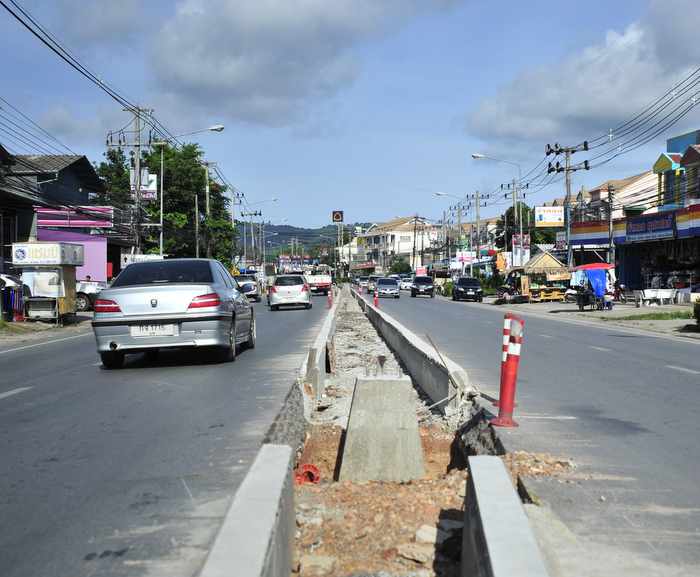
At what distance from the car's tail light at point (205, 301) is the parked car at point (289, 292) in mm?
24593

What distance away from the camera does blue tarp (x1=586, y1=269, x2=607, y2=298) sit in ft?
127

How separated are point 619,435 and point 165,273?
297 inches

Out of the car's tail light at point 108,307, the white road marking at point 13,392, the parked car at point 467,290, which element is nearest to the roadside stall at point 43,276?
the car's tail light at point 108,307

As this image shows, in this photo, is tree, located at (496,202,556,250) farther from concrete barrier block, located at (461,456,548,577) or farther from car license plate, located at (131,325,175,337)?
concrete barrier block, located at (461,456,548,577)

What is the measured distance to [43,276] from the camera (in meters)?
28.9

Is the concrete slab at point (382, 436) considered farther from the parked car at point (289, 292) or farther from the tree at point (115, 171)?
the tree at point (115, 171)

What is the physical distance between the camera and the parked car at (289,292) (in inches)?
1455

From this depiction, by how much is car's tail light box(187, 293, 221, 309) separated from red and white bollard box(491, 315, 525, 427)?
5.79m

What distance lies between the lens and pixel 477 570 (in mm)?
3420

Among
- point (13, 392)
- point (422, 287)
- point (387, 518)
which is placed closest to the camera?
point (387, 518)

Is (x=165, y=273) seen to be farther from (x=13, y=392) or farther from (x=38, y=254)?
(x=38, y=254)

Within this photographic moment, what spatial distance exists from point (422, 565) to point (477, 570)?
90 cm

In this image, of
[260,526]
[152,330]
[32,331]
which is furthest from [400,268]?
[260,526]

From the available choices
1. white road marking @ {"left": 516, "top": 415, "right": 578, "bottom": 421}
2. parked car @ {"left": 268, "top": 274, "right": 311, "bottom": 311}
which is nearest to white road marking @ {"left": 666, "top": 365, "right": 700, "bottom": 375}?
white road marking @ {"left": 516, "top": 415, "right": 578, "bottom": 421}
